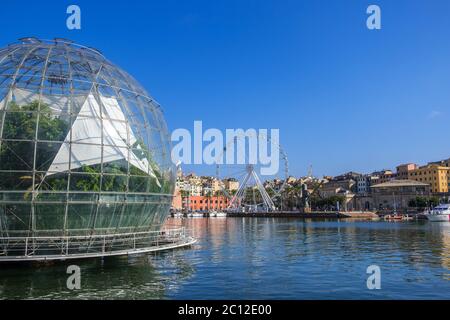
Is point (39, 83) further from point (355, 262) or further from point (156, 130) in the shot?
point (355, 262)

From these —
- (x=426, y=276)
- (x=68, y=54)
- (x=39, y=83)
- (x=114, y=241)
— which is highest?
(x=68, y=54)

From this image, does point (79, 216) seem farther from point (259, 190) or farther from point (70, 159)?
point (259, 190)

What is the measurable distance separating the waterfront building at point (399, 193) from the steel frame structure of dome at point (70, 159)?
164 metres

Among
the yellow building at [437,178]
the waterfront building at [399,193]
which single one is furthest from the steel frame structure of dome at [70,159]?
the yellow building at [437,178]

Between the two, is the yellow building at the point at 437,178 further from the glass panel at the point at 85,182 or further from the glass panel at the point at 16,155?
the glass panel at the point at 16,155

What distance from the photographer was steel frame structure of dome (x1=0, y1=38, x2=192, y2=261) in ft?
87.2

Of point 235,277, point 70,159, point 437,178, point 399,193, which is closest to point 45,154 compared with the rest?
point 70,159

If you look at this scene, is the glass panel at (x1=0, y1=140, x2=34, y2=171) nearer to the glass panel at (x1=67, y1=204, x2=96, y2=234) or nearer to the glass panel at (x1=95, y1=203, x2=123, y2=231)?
the glass panel at (x1=67, y1=204, x2=96, y2=234)

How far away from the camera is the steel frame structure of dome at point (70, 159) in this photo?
26594 mm

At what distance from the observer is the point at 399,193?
7338 inches

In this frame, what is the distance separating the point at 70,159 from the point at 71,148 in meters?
0.73
